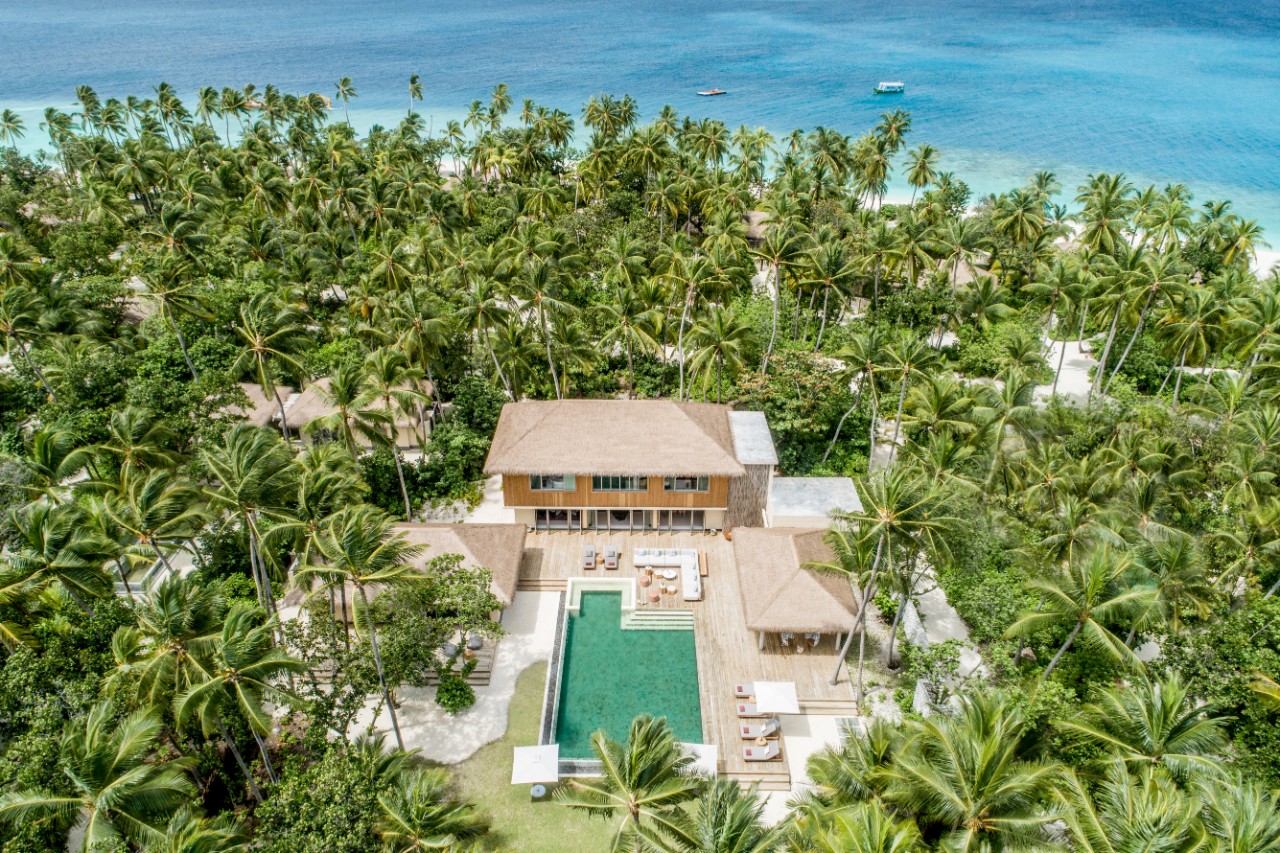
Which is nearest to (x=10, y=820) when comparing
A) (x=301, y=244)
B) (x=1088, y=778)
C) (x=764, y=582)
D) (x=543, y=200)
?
(x=764, y=582)

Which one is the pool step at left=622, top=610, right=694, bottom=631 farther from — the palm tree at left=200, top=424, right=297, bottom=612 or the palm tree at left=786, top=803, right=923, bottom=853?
the palm tree at left=200, top=424, right=297, bottom=612

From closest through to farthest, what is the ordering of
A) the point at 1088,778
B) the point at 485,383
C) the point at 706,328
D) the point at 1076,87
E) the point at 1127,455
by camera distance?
the point at 1088,778 → the point at 1127,455 → the point at 706,328 → the point at 485,383 → the point at 1076,87

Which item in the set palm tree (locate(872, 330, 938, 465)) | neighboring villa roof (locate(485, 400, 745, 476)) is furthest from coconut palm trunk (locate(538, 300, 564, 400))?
palm tree (locate(872, 330, 938, 465))

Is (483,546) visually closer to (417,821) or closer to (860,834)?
(417,821)

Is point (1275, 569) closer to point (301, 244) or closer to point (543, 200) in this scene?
point (543, 200)

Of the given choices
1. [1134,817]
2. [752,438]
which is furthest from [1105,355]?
[1134,817]
